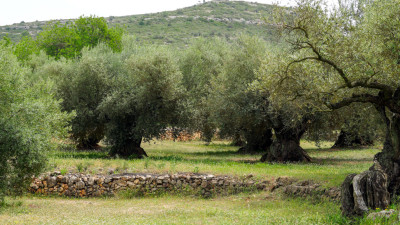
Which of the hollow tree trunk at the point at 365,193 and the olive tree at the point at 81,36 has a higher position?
the olive tree at the point at 81,36

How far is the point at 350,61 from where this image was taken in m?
13.2

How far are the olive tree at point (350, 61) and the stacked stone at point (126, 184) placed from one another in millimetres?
5069

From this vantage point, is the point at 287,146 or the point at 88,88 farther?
the point at 88,88

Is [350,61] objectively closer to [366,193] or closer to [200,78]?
[366,193]

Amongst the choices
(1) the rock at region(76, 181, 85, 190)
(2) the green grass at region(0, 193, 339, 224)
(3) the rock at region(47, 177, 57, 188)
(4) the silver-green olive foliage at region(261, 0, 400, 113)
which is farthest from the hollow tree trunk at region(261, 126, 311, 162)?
(3) the rock at region(47, 177, 57, 188)

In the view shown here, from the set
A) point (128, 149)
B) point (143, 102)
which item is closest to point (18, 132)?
point (143, 102)

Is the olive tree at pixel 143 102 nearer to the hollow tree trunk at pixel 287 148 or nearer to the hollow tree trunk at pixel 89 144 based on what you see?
the hollow tree trunk at pixel 287 148

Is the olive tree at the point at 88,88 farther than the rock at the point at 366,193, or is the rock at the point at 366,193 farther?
the olive tree at the point at 88,88

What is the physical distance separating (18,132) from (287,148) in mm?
16372

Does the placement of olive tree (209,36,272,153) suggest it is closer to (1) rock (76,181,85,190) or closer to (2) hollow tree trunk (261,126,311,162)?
(2) hollow tree trunk (261,126,311,162)

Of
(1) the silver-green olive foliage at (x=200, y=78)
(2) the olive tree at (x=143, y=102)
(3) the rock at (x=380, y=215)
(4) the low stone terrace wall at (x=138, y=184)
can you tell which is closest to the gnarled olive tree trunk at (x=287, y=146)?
(1) the silver-green olive foliage at (x=200, y=78)

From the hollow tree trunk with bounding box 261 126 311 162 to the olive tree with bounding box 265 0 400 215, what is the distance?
9594 mm

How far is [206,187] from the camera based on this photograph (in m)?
16.8

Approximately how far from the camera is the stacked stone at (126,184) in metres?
16.8
